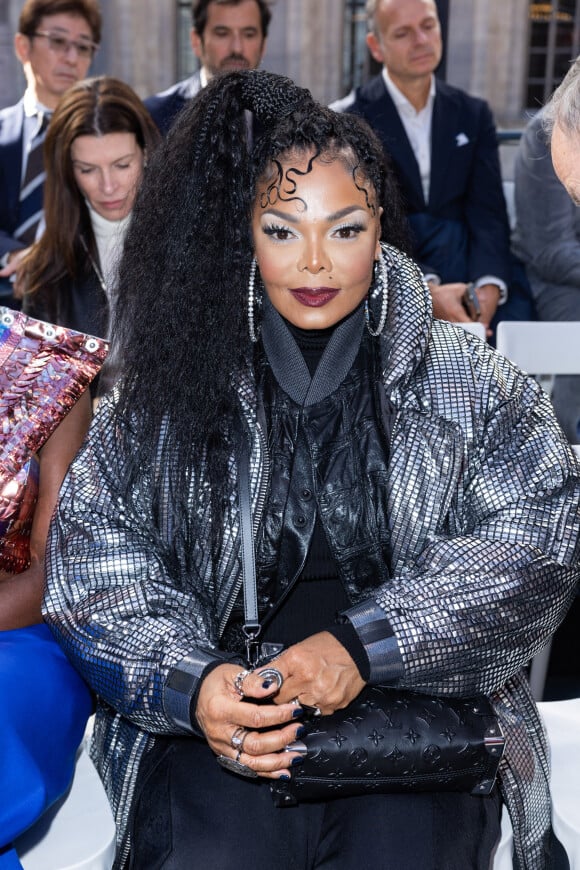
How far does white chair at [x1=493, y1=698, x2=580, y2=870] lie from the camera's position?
167 cm

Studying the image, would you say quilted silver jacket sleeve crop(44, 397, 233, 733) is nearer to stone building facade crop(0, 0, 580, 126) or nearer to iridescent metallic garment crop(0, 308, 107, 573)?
iridescent metallic garment crop(0, 308, 107, 573)

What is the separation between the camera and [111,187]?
3.11 meters

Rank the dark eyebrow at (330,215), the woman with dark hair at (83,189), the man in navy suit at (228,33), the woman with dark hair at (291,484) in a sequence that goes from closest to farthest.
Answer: the woman with dark hair at (291,484) < the dark eyebrow at (330,215) < the woman with dark hair at (83,189) < the man in navy suit at (228,33)

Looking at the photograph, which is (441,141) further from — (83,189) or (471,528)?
(471,528)

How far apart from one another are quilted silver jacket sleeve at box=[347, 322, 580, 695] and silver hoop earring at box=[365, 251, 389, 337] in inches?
3.6

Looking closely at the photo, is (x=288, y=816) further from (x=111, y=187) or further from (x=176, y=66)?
(x=176, y=66)

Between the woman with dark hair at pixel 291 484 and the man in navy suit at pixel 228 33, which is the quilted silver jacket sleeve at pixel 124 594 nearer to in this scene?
the woman with dark hair at pixel 291 484

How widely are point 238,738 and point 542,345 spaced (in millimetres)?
1422

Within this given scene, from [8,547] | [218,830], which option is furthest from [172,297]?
[218,830]

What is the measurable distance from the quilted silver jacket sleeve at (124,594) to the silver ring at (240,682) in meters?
0.05

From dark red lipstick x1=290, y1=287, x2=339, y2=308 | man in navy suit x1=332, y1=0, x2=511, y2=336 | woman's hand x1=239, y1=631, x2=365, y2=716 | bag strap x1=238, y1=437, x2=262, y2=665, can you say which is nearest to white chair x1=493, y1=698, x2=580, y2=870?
woman's hand x1=239, y1=631, x2=365, y2=716

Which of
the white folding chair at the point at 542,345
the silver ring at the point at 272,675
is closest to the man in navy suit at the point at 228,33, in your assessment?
the white folding chair at the point at 542,345

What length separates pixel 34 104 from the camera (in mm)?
4035

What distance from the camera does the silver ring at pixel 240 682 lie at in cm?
152
